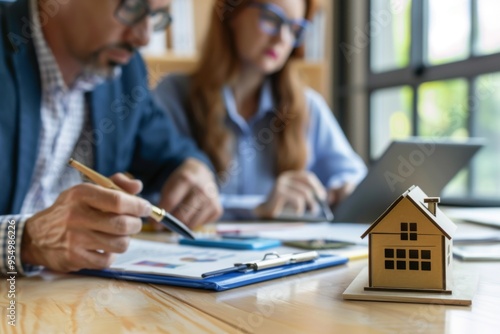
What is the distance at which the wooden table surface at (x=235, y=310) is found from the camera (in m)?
0.54

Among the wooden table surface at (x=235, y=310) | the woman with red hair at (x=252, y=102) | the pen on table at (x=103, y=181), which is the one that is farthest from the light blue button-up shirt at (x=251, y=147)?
the wooden table surface at (x=235, y=310)

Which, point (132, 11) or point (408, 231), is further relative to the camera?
point (132, 11)

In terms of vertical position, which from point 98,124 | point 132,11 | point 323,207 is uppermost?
point 132,11

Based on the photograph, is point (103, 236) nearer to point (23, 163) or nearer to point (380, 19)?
point (23, 163)

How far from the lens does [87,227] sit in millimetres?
773

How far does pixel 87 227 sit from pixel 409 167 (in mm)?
580

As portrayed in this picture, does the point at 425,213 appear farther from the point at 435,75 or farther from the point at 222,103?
the point at 435,75

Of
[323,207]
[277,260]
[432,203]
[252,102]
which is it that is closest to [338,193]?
[323,207]

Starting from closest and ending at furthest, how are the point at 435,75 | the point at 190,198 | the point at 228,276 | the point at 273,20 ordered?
the point at 228,276 → the point at 190,198 → the point at 273,20 → the point at 435,75

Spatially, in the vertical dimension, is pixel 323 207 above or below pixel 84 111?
below

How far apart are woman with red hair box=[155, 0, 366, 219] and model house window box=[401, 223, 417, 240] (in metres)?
1.20

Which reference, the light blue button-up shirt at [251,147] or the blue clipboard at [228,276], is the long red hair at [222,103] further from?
the blue clipboard at [228,276]

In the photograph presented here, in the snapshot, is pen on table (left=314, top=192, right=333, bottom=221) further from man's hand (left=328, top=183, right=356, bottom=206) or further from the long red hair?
the long red hair

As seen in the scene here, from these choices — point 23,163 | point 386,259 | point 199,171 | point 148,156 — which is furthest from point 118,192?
point 148,156
